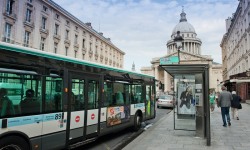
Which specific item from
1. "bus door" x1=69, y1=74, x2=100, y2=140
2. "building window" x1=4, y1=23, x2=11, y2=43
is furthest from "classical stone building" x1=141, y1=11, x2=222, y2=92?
"bus door" x1=69, y1=74, x2=100, y2=140

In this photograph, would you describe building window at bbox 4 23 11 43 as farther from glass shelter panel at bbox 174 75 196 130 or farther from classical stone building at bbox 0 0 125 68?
glass shelter panel at bbox 174 75 196 130

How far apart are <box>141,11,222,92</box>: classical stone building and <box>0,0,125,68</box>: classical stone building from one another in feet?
183

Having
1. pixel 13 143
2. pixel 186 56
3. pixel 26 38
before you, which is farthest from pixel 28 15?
pixel 186 56

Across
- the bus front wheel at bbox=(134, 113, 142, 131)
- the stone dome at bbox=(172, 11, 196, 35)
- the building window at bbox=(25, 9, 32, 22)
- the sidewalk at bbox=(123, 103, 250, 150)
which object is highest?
the stone dome at bbox=(172, 11, 196, 35)

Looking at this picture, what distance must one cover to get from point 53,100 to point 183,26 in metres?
124

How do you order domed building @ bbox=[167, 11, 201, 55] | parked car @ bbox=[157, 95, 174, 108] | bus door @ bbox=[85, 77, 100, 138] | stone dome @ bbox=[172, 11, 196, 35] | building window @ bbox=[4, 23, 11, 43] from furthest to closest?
stone dome @ bbox=[172, 11, 196, 35]
domed building @ bbox=[167, 11, 201, 55]
building window @ bbox=[4, 23, 11, 43]
parked car @ bbox=[157, 95, 174, 108]
bus door @ bbox=[85, 77, 100, 138]

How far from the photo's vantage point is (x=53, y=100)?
19.4 feet

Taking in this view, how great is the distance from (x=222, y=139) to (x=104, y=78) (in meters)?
4.53

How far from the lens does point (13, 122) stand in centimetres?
484

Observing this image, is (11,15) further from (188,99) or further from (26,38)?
(188,99)

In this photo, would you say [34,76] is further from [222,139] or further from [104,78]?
[222,139]

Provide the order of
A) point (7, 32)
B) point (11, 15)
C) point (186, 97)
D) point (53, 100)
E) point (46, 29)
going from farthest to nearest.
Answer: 1. point (46, 29)
2. point (11, 15)
3. point (7, 32)
4. point (186, 97)
5. point (53, 100)

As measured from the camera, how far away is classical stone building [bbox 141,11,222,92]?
102506 mm

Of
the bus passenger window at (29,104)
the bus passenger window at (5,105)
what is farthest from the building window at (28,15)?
the bus passenger window at (5,105)
